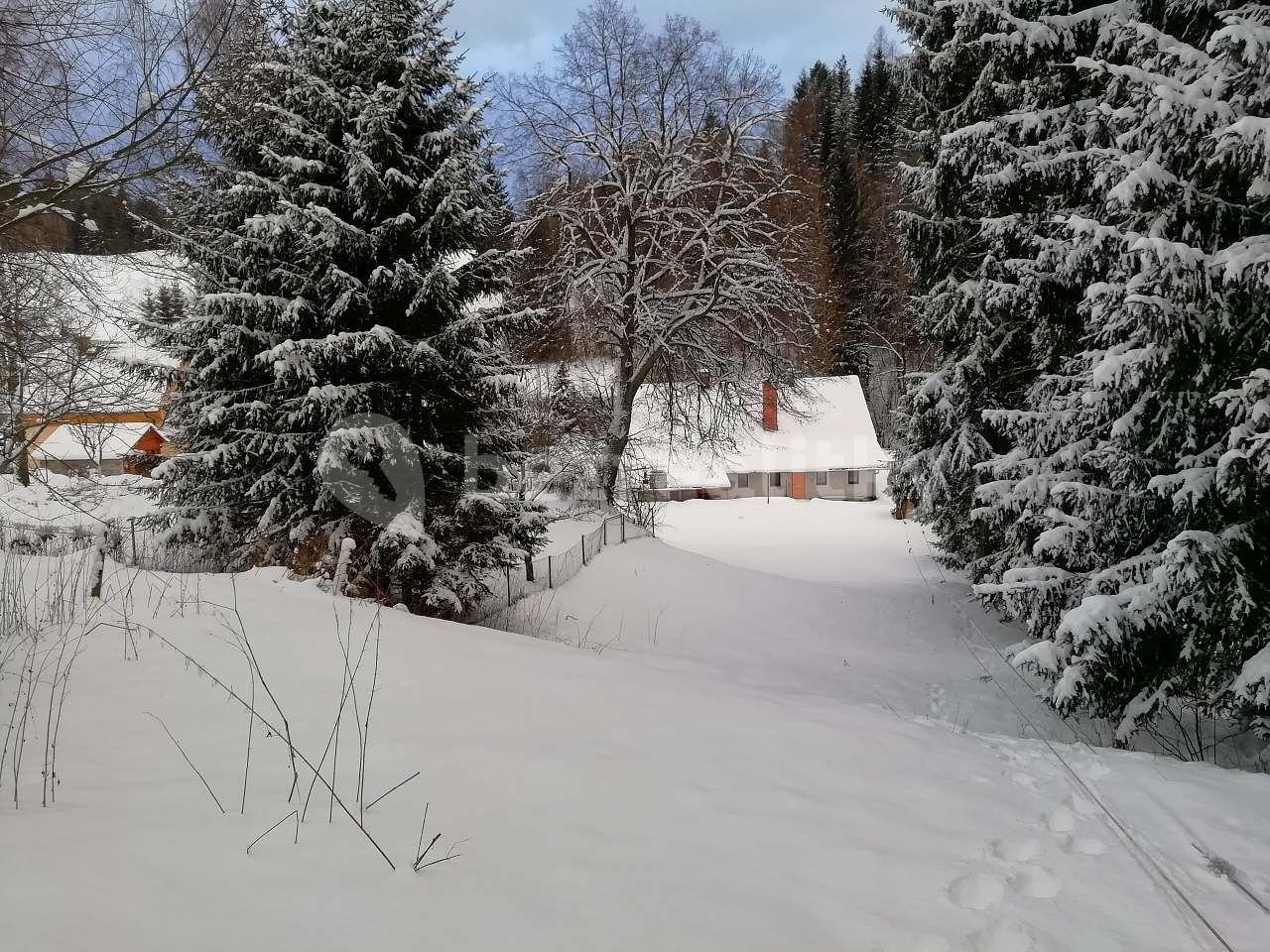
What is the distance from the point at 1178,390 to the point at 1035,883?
458 centimetres

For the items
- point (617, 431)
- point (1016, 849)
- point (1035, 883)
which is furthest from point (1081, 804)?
point (617, 431)

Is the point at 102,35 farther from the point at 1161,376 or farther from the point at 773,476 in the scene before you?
the point at 773,476

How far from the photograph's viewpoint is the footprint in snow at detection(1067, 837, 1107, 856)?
10.3 ft

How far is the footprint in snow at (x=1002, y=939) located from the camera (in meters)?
2.38

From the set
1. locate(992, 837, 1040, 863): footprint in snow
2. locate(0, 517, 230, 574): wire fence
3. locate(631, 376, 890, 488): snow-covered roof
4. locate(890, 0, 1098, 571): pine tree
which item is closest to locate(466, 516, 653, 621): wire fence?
locate(0, 517, 230, 574): wire fence

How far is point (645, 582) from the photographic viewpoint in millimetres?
13711

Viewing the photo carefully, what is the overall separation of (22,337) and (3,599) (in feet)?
6.79

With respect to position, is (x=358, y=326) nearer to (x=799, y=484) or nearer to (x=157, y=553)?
(x=157, y=553)

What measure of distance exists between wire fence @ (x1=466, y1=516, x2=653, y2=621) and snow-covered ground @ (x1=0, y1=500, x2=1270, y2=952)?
206 inches

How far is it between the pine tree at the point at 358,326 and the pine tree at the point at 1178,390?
611cm

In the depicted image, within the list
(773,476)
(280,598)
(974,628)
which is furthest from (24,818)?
(773,476)

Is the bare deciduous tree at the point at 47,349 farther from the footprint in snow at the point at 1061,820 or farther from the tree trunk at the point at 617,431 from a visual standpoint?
the tree trunk at the point at 617,431

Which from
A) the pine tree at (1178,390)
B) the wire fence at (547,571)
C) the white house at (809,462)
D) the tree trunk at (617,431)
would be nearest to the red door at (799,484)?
the white house at (809,462)

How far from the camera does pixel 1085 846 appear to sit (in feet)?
10.5
